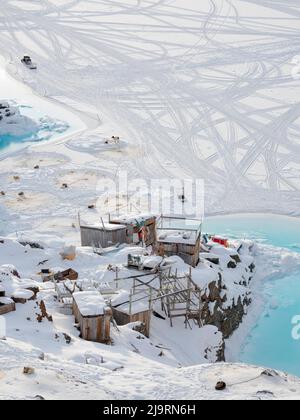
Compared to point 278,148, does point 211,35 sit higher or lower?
higher

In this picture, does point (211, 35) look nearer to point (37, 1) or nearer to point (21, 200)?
point (37, 1)

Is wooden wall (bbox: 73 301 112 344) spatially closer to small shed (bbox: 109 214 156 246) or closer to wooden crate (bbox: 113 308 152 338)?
wooden crate (bbox: 113 308 152 338)

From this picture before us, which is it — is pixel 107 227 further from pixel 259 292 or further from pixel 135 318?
pixel 135 318

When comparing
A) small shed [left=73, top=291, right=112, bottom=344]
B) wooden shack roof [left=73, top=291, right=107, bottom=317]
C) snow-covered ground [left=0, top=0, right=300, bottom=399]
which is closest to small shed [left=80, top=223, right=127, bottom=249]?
snow-covered ground [left=0, top=0, right=300, bottom=399]

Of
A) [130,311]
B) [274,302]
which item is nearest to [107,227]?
[130,311]

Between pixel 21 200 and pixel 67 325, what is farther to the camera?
pixel 21 200
